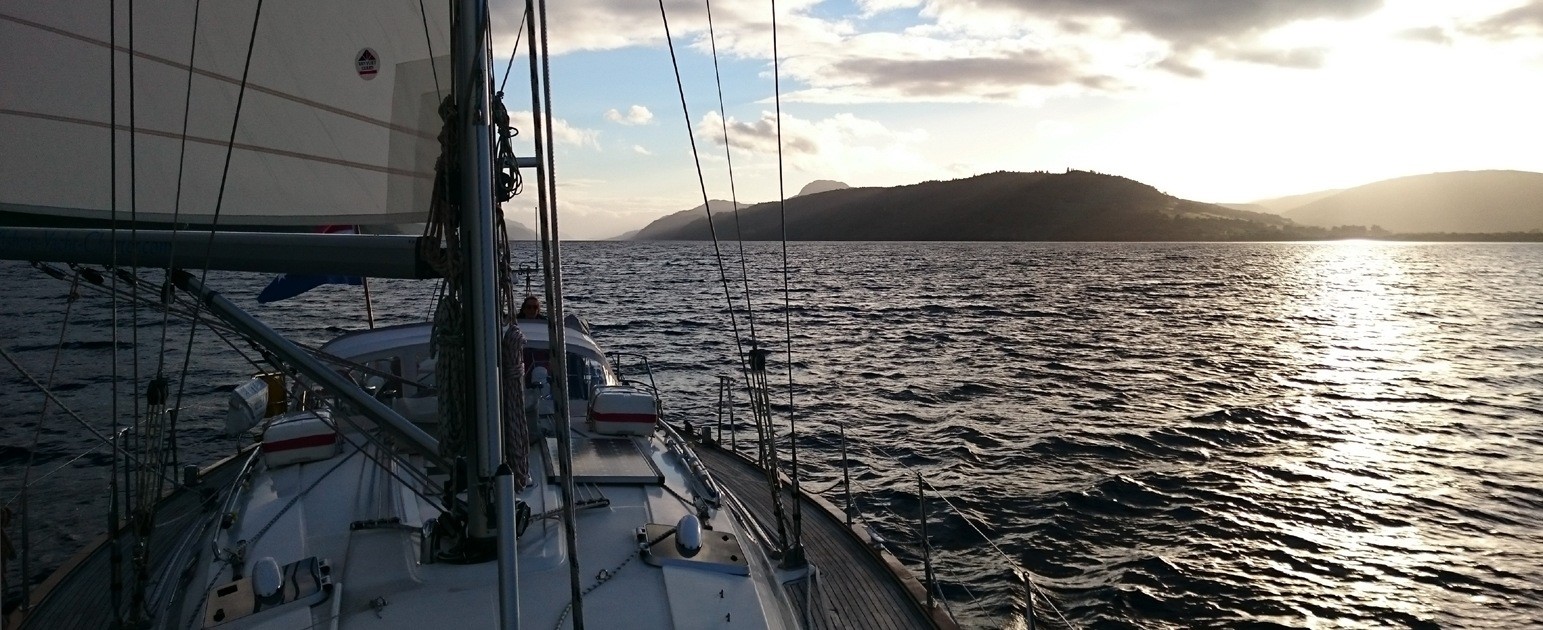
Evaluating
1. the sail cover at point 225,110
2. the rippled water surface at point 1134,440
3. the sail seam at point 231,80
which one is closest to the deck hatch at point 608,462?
the sail cover at point 225,110

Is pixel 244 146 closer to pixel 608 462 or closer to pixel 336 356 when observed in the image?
pixel 336 356

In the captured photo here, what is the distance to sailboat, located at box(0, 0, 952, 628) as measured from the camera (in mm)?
5102

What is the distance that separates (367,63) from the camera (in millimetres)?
7309

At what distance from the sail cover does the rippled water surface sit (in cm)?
829

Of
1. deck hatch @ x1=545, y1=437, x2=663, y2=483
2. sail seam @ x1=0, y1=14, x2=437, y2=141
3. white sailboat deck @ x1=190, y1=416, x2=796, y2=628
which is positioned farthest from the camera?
deck hatch @ x1=545, y1=437, x2=663, y2=483

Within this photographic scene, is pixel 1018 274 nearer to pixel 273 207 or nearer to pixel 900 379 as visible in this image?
pixel 900 379

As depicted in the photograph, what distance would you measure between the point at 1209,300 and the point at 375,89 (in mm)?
67203

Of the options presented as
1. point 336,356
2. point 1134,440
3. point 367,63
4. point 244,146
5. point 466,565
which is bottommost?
point 1134,440

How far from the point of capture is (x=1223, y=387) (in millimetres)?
29781

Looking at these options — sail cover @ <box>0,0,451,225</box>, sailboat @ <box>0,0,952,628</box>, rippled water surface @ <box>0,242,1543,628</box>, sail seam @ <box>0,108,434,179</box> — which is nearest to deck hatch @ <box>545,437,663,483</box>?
sailboat @ <box>0,0,952,628</box>

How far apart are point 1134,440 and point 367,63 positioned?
19.8m

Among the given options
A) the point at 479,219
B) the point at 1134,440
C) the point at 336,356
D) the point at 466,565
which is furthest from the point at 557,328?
the point at 1134,440

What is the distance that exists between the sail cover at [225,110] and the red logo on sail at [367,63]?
13 mm

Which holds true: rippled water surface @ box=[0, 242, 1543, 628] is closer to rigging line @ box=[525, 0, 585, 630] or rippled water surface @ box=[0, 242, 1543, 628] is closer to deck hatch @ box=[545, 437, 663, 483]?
deck hatch @ box=[545, 437, 663, 483]
